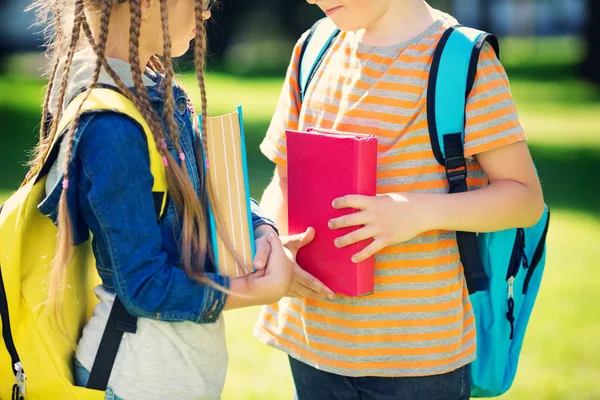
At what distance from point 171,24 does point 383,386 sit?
1077mm

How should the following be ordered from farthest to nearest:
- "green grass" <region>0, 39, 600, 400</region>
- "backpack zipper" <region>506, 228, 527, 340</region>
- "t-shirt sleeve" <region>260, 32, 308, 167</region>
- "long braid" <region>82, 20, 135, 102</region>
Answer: "green grass" <region>0, 39, 600, 400</region> < "t-shirt sleeve" <region>260, 32, 308, 167</region> < "backpack zipper" <region>506, 228, 527, 340</region> < "long braid" <region>82, 20, 135, 102</region>

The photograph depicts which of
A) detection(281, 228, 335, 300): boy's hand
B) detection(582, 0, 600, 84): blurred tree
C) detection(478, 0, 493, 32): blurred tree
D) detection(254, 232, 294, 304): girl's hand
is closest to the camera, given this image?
detection(254, 232, 294, 304): girl's hand

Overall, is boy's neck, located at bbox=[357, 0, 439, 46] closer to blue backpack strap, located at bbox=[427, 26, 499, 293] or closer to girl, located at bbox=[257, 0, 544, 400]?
girl, located at bbox=[257, 0, 544, 400]

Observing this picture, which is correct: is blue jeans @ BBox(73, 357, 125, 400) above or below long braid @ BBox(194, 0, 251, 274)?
below

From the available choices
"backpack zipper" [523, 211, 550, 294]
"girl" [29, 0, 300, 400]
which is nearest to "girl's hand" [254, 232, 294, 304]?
"girl" [29, 0, 300, 400]

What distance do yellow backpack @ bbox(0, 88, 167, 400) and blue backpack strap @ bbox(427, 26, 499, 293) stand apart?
2.35ft

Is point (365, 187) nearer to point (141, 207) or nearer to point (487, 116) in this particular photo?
point (487, 116)

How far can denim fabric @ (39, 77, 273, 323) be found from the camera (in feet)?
5.76

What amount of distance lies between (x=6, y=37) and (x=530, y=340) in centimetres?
2173

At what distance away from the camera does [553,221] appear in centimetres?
742

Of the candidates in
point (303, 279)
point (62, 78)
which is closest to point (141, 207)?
point (62, 78)

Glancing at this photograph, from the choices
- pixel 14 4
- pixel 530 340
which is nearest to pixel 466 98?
pixel 530 340

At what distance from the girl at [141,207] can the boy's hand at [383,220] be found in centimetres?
18

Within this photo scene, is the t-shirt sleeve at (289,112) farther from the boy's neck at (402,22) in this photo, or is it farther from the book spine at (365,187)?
the book spine at (365,187)
